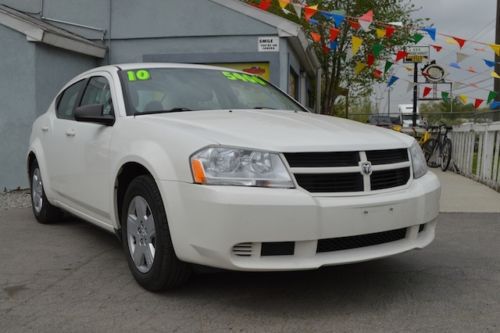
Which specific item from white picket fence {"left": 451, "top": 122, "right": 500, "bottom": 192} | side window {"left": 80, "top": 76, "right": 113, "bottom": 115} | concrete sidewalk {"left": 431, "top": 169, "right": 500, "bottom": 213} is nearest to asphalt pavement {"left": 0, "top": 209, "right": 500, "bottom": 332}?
side window {"left": 80, "top": 76, "right": 113, "bottom": 115}

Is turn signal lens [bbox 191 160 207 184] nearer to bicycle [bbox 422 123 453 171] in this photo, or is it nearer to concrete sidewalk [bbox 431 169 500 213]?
concrete sidewalk [bbox 431 169 500 213]

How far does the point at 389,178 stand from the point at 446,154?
9.47 metres

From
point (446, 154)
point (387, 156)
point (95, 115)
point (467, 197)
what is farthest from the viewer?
point (446, 154)

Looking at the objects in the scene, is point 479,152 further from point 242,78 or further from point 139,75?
point 139,75

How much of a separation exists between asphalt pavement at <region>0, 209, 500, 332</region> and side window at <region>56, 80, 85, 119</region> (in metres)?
1.32

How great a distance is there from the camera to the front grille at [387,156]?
355 cm

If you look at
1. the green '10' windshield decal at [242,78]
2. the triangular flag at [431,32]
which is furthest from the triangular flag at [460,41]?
the green '10' windshield decal at [242,78]

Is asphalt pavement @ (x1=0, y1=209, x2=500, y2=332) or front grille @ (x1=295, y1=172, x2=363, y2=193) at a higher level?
front grille @ (x1=295, y1=172, x2=363, y2=193)

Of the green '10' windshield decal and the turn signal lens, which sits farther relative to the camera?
the green '10' windshield decal

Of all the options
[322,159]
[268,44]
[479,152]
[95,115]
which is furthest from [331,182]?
[479,152]

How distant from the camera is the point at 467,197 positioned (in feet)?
26.7

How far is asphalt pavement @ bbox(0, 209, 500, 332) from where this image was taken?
328 centimetres

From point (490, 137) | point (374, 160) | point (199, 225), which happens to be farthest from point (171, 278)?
point (490, 137)

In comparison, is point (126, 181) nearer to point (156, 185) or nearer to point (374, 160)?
point (156, 185)
